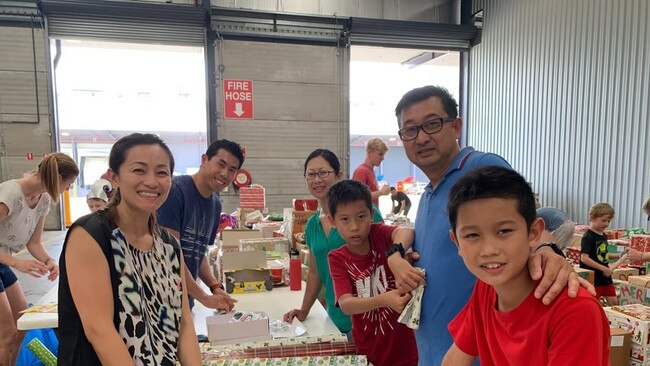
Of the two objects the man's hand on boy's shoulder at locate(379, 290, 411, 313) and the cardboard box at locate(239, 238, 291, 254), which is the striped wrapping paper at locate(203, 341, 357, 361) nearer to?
the man's hand on boy's shoulder at locate(379, 290, 411, 313)

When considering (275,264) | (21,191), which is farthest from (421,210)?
(21,191)

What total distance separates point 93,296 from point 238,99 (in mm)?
7175

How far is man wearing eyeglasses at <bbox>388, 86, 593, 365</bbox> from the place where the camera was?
1276mm

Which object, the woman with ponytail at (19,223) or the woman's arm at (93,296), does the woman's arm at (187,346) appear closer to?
the woman's arm at (93,296)

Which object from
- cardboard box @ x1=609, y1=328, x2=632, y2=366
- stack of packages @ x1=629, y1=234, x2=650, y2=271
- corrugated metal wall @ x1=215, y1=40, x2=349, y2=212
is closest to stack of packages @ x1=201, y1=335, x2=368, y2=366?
cardboard box @ x1=609, y1=328, x2=632, y2=366

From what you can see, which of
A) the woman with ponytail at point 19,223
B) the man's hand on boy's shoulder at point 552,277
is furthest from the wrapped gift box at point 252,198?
the man's hand on boy's shoulder at point 552,277

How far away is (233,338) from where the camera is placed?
1.80 metres

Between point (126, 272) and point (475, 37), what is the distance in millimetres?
9161

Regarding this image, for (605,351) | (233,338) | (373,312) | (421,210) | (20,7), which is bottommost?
(233,338)

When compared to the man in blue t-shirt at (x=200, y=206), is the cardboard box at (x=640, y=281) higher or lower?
lower

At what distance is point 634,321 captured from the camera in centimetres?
247

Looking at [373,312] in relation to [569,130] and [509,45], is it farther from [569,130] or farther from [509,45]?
[509,45]

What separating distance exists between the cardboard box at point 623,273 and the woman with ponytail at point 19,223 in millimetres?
5193

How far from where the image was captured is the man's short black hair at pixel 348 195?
1.73 metres
